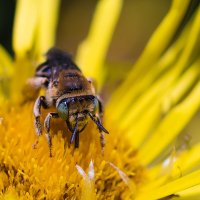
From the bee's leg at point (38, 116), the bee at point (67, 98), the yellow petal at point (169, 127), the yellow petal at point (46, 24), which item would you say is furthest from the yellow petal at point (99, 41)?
the bee's leg at point (38, 116)

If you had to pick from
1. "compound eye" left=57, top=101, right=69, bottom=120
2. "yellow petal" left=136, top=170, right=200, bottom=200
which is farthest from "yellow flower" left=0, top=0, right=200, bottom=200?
"compound eye" left=57, top=101, right=69, bottom=120

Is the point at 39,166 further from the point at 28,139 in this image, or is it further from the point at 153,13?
the point at 153,13

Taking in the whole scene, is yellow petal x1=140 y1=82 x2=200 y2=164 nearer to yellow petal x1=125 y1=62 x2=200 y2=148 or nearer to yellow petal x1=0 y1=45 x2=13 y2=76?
yellow petal x1=125 y1=62 x2=200 y2=148

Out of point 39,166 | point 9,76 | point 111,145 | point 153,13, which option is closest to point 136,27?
point 153,13

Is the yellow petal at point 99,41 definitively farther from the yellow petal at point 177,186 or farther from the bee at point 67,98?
the yellow petal at point 177,186

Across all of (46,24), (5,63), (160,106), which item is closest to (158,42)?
(160,106)

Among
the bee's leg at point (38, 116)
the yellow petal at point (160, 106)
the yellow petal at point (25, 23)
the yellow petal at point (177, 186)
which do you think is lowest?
the yellow petal at point (177, 186)
